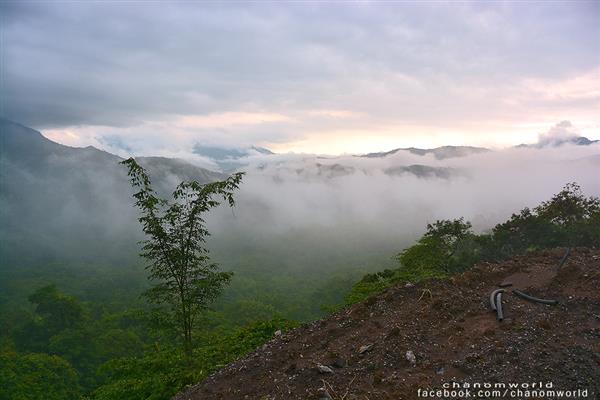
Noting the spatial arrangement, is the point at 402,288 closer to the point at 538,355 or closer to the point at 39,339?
the point at 538,355

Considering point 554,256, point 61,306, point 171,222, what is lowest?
point 61,306

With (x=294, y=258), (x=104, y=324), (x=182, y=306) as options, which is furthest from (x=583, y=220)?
(x=294, y=258)

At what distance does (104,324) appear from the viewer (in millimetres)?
46594

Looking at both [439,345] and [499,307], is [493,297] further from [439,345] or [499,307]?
[439,345]

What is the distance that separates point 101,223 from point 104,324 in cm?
12777

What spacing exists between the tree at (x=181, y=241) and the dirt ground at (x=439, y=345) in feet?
9.37

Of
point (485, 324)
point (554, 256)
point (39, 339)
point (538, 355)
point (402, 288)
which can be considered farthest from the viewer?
point (39, 339)

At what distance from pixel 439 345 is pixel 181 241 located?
666 centimetres

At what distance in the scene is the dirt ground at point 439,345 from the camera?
5.48m

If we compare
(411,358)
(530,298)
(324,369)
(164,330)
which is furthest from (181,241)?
(530,298)

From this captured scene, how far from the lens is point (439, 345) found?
6285 mm

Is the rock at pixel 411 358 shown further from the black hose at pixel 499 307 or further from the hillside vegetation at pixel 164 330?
the hillside vegetation at pixel 164 330

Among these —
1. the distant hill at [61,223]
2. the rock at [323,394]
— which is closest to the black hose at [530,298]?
the rock at [323,394]

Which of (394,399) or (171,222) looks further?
(171,222)
